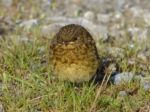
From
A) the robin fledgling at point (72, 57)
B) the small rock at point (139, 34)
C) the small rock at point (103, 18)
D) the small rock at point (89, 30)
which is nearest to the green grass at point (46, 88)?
the robin fledgling at point (72, 57)

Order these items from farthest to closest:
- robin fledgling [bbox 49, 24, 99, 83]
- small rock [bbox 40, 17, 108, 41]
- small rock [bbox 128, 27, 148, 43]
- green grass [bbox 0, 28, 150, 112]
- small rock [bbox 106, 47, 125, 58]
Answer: small rock [bbox 128, 27, 148, 43] → small rock [bbox 40, 17, 108, 41] → small rock [bbox 106, 47, 125, 58] → robin fledgling [bbox 49, 24, 99, 83] → green grass [bbox 0, 28, 150, 112]

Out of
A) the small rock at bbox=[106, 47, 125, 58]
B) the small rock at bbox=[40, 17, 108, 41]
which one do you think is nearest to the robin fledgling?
the small rock at bbox=[106, 47, 125, 58]

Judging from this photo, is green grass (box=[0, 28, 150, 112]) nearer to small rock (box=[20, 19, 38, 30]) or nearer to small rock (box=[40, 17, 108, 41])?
small rock (box=[40, 17, 108, 41])

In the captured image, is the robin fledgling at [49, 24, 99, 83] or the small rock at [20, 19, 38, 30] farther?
the small rock at [20, 19, 38, 30]

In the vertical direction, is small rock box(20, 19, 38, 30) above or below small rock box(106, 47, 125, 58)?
above

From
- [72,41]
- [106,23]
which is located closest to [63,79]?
[72,41]

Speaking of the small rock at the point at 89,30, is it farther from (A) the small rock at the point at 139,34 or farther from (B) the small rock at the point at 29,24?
(A) the small rock at the point at 139,34
